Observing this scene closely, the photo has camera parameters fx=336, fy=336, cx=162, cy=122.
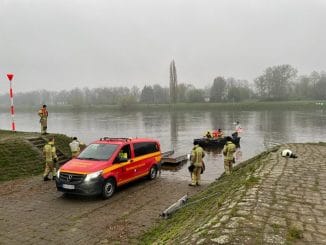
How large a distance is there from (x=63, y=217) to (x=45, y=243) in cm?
181

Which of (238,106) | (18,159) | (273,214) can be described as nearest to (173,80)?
(238,106)

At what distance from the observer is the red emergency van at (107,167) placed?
11.0 meters

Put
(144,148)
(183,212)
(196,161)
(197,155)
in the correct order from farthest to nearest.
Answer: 1. (144,148)
2. (196,161)
3. (197,155)
4. (183,212)

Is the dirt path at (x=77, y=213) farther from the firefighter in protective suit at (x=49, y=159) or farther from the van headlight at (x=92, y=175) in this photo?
the van headlight at (x=92, y=175)

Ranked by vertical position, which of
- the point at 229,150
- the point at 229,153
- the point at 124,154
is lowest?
the point at 229,153

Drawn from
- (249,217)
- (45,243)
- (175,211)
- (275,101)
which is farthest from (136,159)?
(275,101)

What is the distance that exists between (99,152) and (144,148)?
2.27m

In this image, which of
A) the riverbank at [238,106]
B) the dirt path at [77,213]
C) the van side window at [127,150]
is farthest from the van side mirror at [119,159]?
the riverbank at [238,106]

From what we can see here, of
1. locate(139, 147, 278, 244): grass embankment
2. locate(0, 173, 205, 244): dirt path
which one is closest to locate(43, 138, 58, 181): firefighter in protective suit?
locate(0, 173, 205, 244): dirt path

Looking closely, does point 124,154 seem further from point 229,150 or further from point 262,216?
point 262,216

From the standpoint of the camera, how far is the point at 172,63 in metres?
130

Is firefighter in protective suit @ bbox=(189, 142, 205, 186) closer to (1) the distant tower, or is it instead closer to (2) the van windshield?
(2) the van windshield

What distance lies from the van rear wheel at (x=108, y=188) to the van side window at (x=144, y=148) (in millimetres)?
1949

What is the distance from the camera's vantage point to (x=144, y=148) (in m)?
14.1
